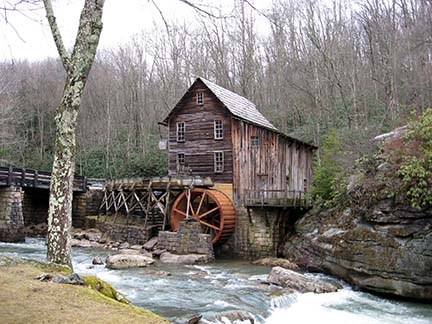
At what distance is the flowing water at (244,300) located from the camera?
9.05 metres

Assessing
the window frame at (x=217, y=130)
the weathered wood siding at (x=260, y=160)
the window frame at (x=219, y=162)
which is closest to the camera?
the weathered wood siding at (x=260, y=160)

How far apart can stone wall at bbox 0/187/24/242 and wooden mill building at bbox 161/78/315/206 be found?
7.78m

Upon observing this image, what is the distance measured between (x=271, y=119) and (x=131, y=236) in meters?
14.0

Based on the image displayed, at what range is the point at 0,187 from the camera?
21688mm

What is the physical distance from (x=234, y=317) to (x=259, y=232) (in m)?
10.2

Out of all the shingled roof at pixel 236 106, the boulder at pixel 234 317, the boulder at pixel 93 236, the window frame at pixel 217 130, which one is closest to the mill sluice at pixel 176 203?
the boulder at pixel 93 236

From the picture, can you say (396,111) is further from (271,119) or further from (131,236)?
(131,236)

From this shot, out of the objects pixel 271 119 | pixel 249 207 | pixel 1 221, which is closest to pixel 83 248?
pixel 1 221

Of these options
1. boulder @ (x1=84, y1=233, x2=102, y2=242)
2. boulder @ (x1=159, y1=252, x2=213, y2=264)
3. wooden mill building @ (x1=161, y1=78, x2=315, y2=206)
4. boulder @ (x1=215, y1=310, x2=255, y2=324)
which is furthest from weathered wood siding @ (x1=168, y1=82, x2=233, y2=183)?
boulder @ (x1=215, y1=310, x2=255, y2=324)

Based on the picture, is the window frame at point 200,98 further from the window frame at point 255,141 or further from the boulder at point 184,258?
the boulder at point 184,258

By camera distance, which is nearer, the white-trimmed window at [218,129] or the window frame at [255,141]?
the window frame at [255,141]

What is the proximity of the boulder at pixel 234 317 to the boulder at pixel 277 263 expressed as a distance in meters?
7.48

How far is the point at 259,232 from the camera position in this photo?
59.0ft

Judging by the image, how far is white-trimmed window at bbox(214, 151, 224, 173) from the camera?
20.0 metres
